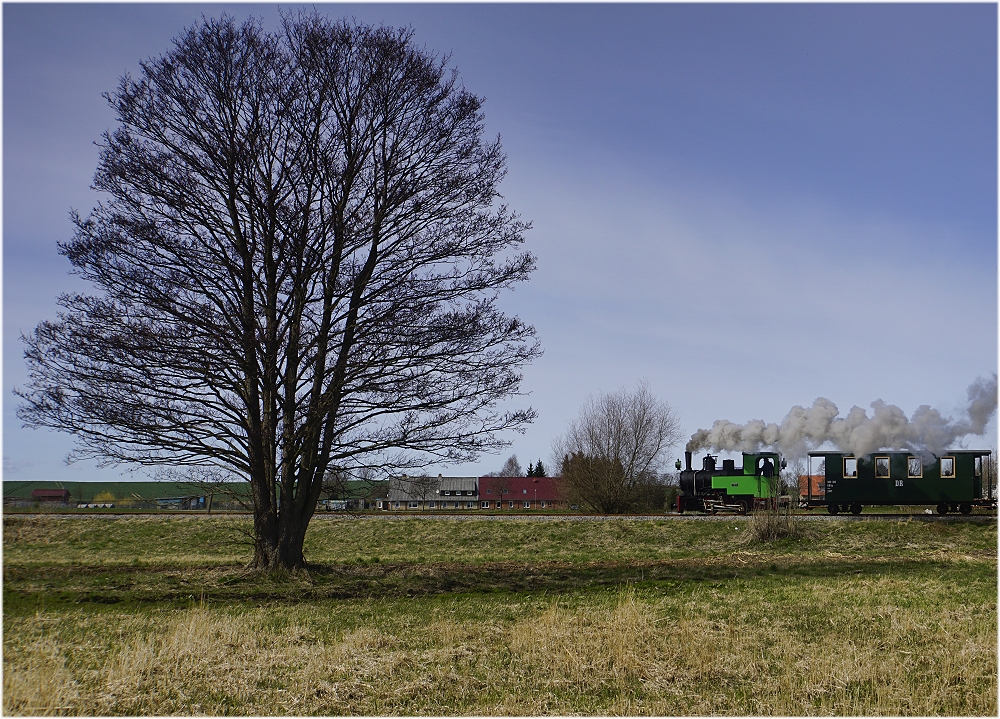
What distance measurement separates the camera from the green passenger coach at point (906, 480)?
27.9 metres

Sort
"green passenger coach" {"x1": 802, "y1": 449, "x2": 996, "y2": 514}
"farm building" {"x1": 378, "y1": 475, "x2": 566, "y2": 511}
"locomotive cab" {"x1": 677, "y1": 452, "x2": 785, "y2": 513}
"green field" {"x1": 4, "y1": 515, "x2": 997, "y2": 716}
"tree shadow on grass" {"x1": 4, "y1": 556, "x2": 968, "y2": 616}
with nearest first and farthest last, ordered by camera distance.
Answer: "green field" {"x1": 4, "y1": 515, "x2": 997, "y2": 716}, "tree shadow on grass" {"x1": 4, "y1": 556, "x2": 968, "y2": 616}, "green passenger coach" {"x1": 802, "y1": 449, "x2": 996, "y2": 514}, "locomotive cab" {"x1": 677, "y1": 452, "x2": 785, "y2": 513}, "farm building" {"x1": 378, "y1": 475, "x2": 566, "y2": 511}

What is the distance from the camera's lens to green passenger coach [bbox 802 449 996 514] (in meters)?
27.9

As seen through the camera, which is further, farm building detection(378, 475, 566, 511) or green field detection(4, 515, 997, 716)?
farm building detection(378, 475, 566, 511)

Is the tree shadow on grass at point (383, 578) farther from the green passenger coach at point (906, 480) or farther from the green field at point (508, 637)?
the green passenger coach at point (906, 480)

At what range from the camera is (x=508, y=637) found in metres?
9.51

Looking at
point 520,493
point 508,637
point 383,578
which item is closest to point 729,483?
point 383,578

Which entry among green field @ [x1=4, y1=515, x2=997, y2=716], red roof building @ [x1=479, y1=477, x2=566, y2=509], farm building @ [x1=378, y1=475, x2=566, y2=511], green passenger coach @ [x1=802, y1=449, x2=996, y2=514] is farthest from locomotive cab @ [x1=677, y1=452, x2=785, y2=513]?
red roof building @ [x1=479, y1=477, x2=566, y2=509]

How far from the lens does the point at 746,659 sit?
851 cm

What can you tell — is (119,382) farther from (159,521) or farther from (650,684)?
(159,521)

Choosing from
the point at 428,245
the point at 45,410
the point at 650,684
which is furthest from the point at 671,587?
the point at 45,410

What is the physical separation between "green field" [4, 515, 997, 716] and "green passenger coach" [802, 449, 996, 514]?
9.86 m

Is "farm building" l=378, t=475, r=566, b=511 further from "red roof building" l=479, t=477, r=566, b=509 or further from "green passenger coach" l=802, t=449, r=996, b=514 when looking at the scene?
"green passenger coach" l=802, t=449, r=996, b=514

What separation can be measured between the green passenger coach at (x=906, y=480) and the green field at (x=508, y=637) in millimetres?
9864

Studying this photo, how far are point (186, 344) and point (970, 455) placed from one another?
2634 centimetres
